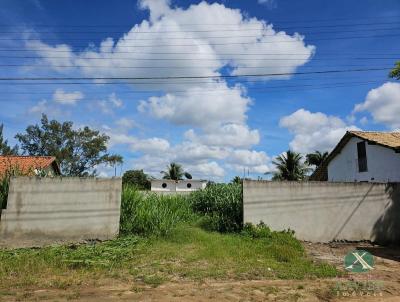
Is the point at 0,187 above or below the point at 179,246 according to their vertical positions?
above

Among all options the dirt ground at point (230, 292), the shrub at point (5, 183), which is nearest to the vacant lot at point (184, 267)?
the dirt ground at point (230, 292)

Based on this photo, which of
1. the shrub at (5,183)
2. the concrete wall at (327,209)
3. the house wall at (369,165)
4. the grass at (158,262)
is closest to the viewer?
the grass at (158,262)

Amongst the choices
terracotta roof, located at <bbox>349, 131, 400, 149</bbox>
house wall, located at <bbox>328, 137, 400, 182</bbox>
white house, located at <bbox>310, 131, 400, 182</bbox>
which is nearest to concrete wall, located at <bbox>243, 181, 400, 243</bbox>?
white house, located at <bbox>310, 131, 400, 182</bbox>

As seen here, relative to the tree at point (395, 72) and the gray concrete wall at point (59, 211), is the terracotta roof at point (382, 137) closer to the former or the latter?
the tree at point (395, 72)

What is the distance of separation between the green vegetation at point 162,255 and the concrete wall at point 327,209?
57 centimetres

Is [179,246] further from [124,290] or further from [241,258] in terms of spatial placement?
[124,290]

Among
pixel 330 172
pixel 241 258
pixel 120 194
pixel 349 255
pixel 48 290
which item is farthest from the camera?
pixel 330 172

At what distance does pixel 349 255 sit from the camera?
1074 cm

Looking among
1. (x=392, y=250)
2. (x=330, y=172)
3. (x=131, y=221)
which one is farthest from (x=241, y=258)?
(x=330, y=172)

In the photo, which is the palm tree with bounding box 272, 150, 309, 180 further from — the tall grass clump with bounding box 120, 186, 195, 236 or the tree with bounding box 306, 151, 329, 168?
the tall grass clump with bounding box 120, 186, 195, 236

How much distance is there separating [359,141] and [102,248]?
17.1 metres

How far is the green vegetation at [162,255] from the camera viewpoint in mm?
7930

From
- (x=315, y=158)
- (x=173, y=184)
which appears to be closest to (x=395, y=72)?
(x=315, y=158)

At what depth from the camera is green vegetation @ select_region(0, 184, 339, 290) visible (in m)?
7.93
